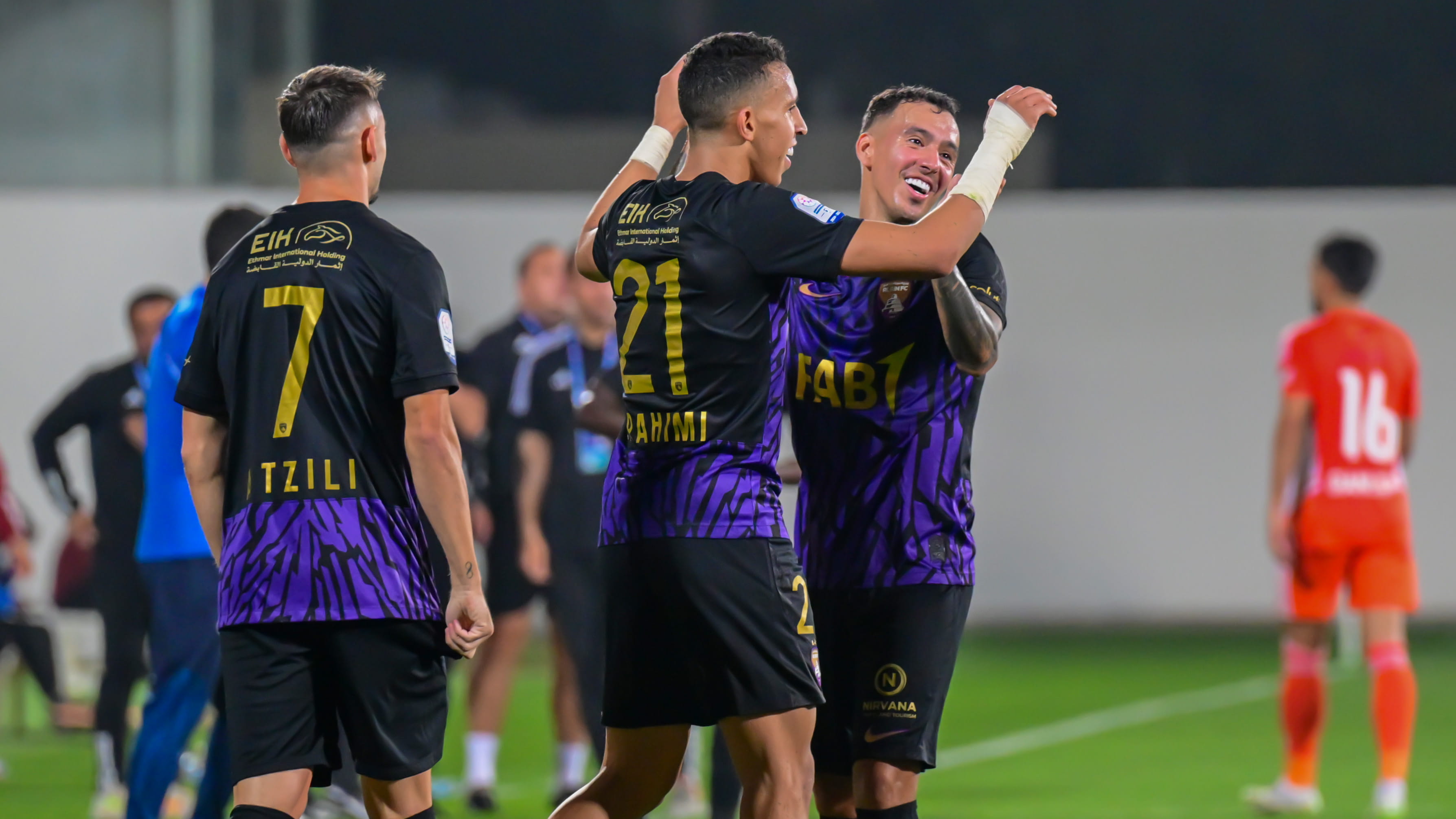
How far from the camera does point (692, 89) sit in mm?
3650

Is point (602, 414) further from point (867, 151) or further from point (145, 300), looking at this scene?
point (145, 300)

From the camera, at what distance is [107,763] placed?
6.88 metres

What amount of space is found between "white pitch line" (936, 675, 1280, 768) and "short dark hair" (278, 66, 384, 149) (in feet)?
17.3

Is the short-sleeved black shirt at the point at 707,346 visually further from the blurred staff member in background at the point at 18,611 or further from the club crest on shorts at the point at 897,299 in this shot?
the blurred staff member in background at the point at 18,611

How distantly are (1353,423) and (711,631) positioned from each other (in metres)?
4.44

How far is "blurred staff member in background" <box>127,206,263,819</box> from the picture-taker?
5.08m

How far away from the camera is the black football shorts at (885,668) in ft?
13.2

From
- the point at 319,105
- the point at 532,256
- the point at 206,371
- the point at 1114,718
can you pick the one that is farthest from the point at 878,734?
the point at 1114,718

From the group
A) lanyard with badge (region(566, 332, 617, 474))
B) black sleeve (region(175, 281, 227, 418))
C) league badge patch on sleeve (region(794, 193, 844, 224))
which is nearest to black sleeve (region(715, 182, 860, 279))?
league badge patch on sleeve (region(794, 193, 844, 224))

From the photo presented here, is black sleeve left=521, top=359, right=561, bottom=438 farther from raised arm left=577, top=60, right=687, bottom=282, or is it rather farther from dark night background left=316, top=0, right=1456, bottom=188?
dark night background left=316, top=0, right=1456, bottom=188

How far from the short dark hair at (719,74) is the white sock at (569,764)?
157 inches

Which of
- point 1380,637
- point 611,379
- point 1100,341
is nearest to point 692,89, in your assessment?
point 611,379

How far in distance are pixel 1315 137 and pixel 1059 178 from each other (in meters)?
2.27

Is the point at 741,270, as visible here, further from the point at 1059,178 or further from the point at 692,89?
the point at 1059,178
